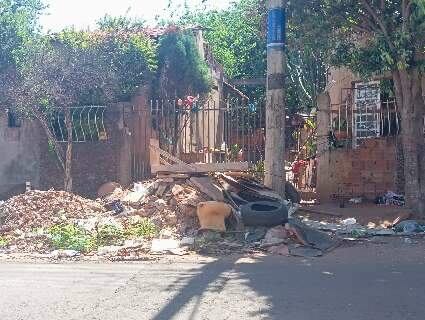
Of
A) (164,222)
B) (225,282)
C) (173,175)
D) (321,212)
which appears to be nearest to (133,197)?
(173,175)

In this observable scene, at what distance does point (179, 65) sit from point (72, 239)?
821cm

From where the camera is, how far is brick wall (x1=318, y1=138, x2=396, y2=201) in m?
13.7

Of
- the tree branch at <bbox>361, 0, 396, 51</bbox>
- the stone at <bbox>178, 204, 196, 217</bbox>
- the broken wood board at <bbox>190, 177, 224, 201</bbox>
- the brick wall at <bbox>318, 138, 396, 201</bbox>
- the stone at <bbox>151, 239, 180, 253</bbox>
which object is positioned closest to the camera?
the stone at <bbox>151, 239, 180, 253</bbox>

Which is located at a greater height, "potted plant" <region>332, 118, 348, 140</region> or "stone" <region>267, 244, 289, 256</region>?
"potted plant" <region>332, 118, 348, 140</region>

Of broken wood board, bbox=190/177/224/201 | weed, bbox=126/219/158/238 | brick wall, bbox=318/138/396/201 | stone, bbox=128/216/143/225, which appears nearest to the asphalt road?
weed, bbox=126/219/158/238

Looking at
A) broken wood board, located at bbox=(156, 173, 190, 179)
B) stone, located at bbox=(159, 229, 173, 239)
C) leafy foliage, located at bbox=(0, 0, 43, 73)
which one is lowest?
stone, located at bbox=(159, 229, 173, 239)

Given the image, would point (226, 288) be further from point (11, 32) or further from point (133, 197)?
point (11, 32)

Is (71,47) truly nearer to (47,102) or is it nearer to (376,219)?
(47,102)

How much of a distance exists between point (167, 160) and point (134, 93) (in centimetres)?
322

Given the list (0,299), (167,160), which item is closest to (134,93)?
(167,160)

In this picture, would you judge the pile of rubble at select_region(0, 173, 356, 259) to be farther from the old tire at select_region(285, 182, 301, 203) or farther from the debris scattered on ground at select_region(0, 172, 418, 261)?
the old tire at select_region(285, 182, 301, 203)

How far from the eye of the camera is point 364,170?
1394 cm

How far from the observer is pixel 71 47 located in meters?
15.1

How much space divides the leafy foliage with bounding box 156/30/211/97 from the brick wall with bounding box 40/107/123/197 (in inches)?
82.4
